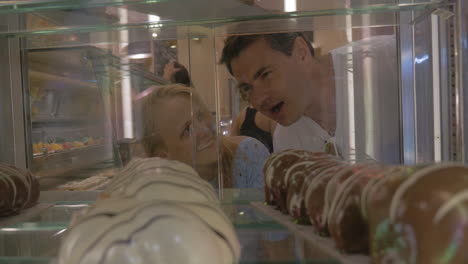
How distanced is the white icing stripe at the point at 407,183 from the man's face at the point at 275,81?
0.84m

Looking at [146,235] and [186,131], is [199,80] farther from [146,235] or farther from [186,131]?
[146,235]

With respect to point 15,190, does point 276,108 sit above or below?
above

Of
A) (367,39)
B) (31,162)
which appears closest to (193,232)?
(367,39)

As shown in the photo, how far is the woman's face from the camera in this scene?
4.33ft

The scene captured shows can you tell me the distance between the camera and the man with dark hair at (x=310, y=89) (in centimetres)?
134

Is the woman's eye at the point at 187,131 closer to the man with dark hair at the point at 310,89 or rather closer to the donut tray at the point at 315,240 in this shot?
the man with dark hair at the point at 310,89

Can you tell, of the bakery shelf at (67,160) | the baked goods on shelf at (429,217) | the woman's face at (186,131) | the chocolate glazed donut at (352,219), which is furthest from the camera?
the bakery shelf at (67,160)

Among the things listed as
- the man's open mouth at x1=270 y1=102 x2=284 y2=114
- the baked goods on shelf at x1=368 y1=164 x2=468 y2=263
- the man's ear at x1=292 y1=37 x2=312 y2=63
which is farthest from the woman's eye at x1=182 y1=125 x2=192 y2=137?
the baked goods on shelf at x1=368 y1=164 x2=468 y2=263

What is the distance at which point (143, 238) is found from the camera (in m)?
0.47

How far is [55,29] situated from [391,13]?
915mm

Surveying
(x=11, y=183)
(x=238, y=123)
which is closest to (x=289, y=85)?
(x=238, y=123)

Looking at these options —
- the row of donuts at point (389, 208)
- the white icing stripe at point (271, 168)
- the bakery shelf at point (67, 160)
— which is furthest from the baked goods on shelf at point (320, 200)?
the bakery shelf at point (67, 160)

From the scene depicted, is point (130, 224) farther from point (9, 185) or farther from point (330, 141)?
point (330, 141)

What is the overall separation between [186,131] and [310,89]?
42 centimetres
